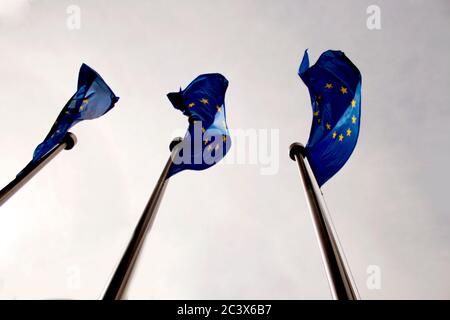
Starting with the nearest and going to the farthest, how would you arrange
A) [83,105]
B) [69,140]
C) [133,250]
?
1. [133,250]
2. [69,140]
3. [83,105]

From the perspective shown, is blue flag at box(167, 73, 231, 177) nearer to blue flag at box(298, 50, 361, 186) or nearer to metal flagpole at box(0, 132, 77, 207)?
blue flag at box(298, 50, 361, 186)

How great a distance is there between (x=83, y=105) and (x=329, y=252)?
8204mm

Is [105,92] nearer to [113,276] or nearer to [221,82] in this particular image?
[221,82]

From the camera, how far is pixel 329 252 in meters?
4.17

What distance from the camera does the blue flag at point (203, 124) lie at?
7.64m

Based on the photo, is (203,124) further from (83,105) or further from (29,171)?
(29,171)

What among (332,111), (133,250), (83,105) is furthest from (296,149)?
(83,105)

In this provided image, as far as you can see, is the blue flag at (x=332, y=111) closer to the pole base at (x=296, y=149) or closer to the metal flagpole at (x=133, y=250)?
the pole base at (x=296, y=149)

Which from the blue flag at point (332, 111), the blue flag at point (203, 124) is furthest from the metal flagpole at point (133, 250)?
the blue flag at point (332, 111)

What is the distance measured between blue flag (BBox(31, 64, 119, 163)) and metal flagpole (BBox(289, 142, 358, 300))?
6767 millimetres

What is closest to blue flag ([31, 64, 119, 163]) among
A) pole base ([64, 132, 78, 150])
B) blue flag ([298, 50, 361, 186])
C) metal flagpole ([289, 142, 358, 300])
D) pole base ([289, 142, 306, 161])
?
pole base ([64, 132, 78, 150])

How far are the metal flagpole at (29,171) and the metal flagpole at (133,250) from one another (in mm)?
3361
